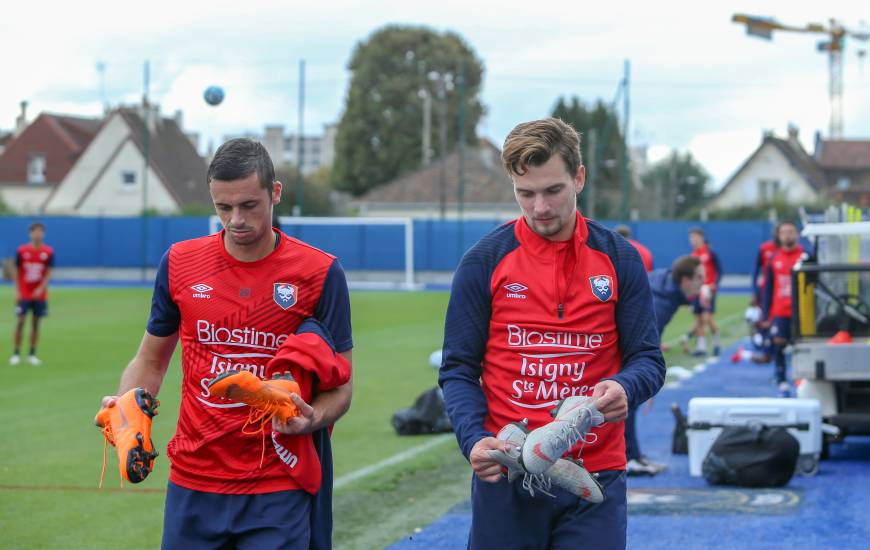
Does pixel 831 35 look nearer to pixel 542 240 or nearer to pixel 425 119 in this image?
pixel 425 119

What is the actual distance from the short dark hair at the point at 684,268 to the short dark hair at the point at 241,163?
19.9ft

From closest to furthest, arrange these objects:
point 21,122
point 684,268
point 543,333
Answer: point 543,333 → point 684,268 → point 21,122

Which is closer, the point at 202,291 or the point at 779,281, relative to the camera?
the point at 202,291

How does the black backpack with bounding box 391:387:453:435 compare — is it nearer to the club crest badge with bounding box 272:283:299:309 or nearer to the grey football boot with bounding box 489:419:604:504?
the club crest badge with bounding box 272:283:299:309

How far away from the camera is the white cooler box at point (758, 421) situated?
32.6 ft

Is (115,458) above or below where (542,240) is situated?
below

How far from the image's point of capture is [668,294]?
32.3 ft

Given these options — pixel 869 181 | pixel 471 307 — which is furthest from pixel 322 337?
pixel 869 181

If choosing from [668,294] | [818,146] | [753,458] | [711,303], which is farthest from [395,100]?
[753,458]

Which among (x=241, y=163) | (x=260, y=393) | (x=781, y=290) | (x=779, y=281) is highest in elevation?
(x=241, y=163)

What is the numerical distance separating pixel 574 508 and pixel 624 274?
2.38 ft

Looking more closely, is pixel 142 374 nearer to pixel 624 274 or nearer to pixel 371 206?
pixel 624 274

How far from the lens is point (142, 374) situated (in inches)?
166

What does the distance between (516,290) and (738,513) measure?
5210 mm
